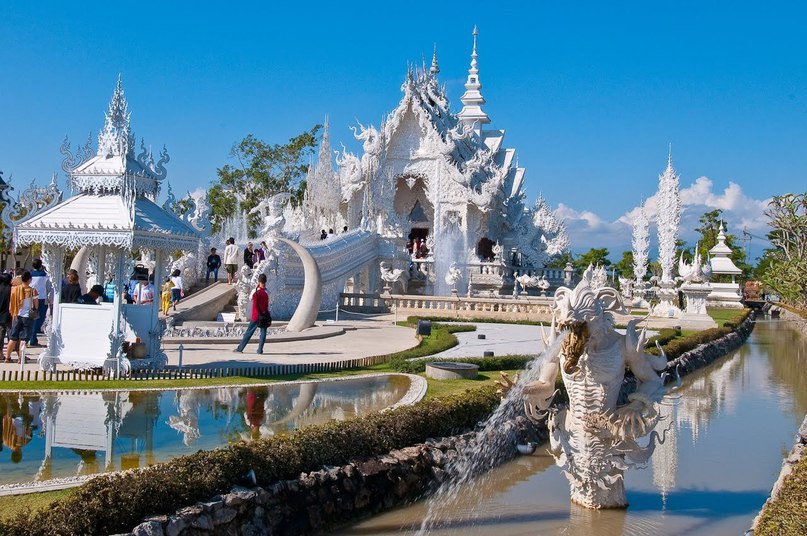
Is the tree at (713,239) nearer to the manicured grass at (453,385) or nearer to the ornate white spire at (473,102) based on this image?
the ornate white spire at (473,102)

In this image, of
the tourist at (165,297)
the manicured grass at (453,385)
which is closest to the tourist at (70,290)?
the manicured grass at (453,385)

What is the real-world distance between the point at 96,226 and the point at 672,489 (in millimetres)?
8268

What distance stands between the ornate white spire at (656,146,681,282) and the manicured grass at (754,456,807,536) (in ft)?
111

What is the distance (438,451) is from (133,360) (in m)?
5.33

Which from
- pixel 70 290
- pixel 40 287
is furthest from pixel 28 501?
pixel 40 287

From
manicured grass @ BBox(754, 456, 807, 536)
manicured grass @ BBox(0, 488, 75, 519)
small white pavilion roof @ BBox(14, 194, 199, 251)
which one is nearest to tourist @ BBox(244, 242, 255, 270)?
small white pavilion roof @ BBox(14, 194, 199, 251)

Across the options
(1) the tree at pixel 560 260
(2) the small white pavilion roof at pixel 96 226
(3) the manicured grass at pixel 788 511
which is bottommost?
(3) the manicured grass at pixel 788 511

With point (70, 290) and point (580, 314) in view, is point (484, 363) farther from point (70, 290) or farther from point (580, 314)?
point (580, 314)

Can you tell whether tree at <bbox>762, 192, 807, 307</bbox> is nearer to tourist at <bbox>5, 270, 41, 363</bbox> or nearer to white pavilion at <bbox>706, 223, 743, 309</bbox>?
white pavilion at <bbox>706, 223, 743, 309</bbox>

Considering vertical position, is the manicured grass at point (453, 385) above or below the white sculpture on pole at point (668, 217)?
below

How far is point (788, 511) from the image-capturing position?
225 inches

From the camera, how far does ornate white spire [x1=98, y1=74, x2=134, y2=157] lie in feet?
38.6

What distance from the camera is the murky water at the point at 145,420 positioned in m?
7.29

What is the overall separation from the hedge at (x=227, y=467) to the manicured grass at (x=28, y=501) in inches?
15.5
